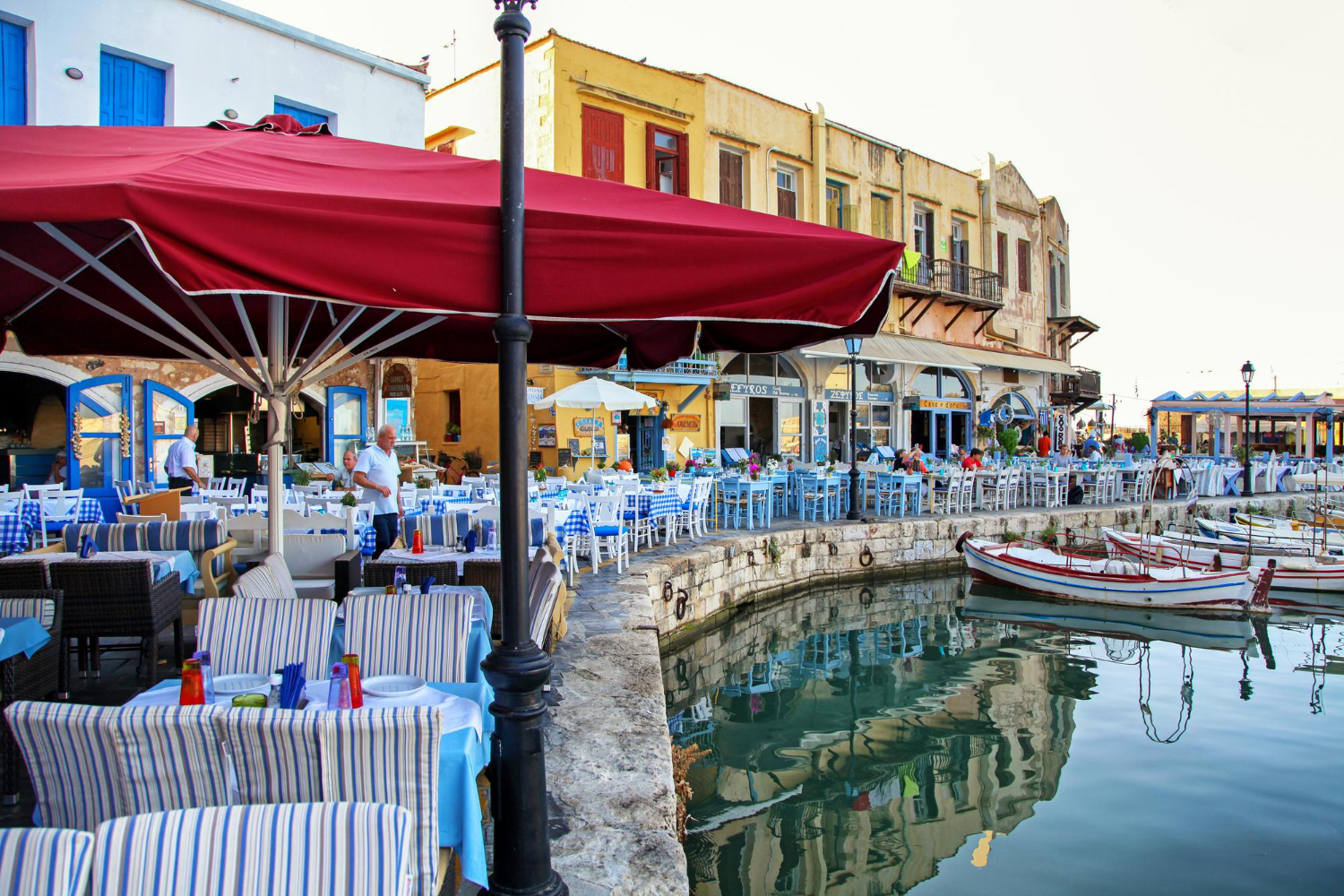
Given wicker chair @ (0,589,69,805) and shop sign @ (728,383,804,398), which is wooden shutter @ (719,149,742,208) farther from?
wicker chair @ (0,589,69,805)

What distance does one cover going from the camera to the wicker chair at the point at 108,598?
487 centimetres

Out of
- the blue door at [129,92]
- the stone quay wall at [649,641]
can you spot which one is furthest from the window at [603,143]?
the stone quay wall at [649,641]

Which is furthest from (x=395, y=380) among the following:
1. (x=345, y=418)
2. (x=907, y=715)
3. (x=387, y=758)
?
(x=387, y=758)

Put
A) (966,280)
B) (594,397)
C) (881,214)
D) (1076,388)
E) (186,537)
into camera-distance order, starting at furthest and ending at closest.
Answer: (1076,388) → (966,280) → (881,214) → (594,397) → (186,537)

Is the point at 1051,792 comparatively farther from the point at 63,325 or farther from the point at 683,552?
the point at 63,325

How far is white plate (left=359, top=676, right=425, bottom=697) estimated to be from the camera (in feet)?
10.2

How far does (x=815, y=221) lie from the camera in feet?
66.6

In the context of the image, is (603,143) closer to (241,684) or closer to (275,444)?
(275,444)

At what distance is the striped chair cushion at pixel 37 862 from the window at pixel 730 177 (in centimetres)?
1875

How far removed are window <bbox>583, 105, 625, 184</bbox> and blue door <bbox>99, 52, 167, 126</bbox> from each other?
7.07m

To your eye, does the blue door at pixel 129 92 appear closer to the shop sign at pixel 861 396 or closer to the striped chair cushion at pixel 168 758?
the striped chair cushion at pixel 168 758

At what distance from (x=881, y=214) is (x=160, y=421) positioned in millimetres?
17663

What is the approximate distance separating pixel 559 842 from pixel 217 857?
1.84 metres

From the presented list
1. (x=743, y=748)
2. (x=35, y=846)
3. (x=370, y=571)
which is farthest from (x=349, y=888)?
(x=743, y=748)
